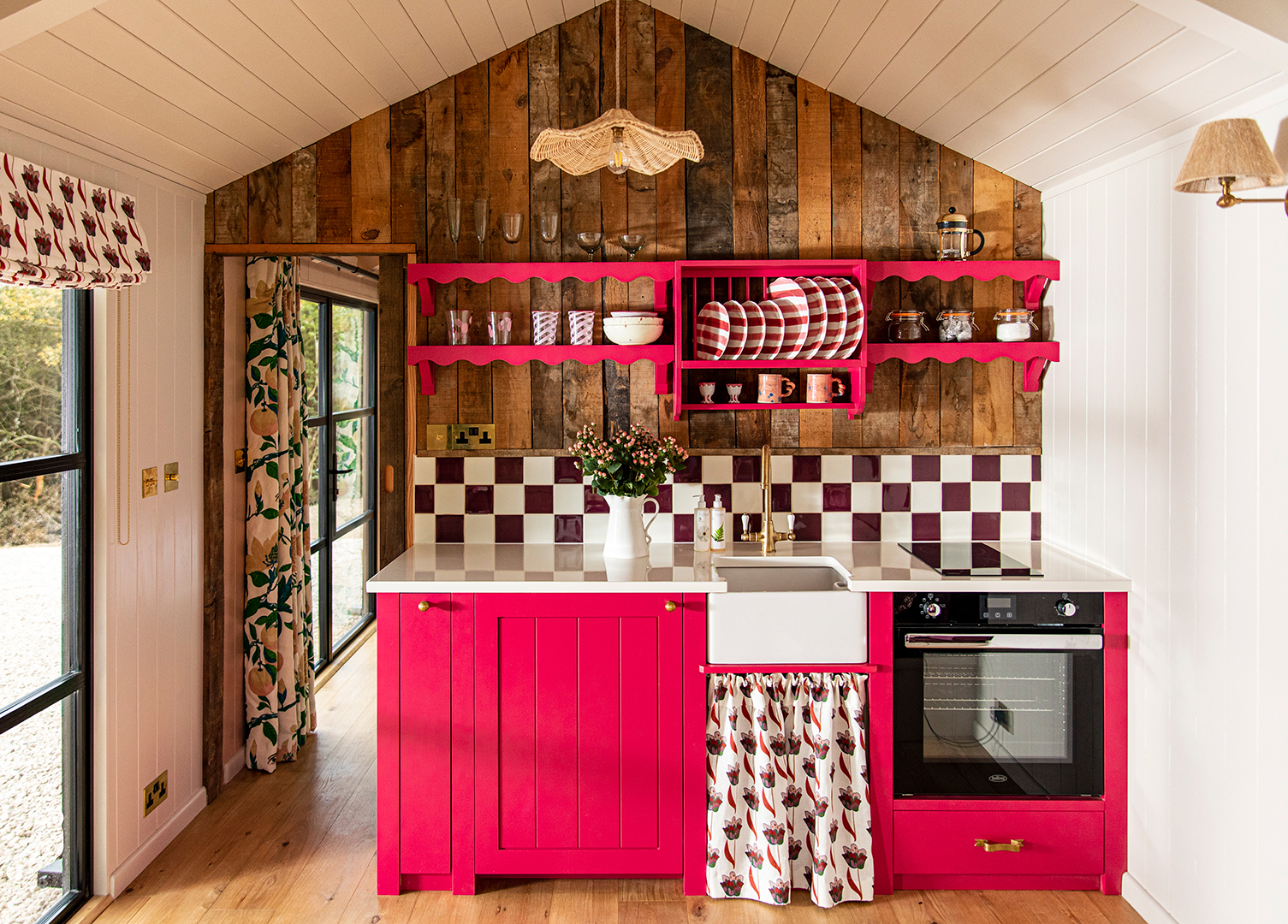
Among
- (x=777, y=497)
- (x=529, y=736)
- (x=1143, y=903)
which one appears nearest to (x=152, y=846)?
(x=529, y=736)

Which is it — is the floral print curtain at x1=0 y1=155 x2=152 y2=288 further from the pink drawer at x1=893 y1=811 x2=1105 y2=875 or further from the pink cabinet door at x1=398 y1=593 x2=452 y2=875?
the pink drawer at x1=893 y1=811 x2=1105 y2=875

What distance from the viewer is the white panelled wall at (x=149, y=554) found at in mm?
2424

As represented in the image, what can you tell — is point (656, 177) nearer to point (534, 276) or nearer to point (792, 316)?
point (534, 276)

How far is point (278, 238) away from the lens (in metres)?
3.04

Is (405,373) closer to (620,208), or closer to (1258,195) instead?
(620,208)

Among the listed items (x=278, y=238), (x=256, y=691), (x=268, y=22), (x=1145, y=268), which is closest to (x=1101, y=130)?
(x=1145, y=268)

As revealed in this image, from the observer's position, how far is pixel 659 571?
2658mm

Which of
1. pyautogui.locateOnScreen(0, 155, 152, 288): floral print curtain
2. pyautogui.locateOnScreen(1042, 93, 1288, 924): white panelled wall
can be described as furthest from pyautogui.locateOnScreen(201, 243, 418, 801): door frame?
pyautogui.locateOnScreen(1042, 93, 1288, 924): white panelled wall

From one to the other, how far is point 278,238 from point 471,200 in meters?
0.67

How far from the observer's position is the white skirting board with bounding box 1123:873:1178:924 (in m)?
2.36

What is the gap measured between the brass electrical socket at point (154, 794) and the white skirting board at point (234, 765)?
0.45 metres

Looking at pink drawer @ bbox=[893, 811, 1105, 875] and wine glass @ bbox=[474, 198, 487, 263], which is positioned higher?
wine glass @ bbox=[474, 198, 487, 263]

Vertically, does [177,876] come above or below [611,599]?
below

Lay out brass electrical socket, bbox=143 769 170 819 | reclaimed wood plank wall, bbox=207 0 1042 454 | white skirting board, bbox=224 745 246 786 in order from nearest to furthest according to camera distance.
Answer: brass electrical socket, bbox=143 769 170 819 < reclaimed wood plank wall, bbox=207 0 1042 454 < white skirting board, bbox=224 745 246 786
